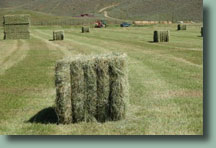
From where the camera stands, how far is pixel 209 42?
→ 795cm

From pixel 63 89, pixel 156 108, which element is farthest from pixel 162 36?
pixel 63 89

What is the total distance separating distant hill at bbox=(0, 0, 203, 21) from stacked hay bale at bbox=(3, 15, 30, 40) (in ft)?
178

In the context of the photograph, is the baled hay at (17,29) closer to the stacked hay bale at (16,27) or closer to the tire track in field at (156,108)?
the stacked hay bale at (16,27)

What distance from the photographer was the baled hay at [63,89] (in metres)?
7.73

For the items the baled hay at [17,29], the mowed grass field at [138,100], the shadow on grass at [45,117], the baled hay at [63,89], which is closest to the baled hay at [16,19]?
the baled hay at [17,29]

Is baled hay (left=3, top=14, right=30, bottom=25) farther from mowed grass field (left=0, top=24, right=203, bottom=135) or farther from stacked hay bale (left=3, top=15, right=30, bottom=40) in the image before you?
mowed grass field (left=0, top=24, right=203, bottom=135)

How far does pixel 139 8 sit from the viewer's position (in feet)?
401

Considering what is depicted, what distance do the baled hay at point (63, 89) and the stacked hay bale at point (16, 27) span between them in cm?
3134

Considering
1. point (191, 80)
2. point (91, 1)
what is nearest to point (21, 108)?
point (191, 80)

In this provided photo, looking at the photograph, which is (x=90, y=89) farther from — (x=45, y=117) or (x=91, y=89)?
(x=45, y=117)

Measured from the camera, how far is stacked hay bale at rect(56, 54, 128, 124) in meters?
7.78

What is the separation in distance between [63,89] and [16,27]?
31.9 meters

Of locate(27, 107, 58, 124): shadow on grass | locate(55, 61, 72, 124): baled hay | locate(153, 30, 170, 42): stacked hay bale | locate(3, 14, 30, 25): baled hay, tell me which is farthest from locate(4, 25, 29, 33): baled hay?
locate(55, 61, 72, 124): baled hay

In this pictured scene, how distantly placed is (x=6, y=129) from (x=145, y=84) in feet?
17.3
